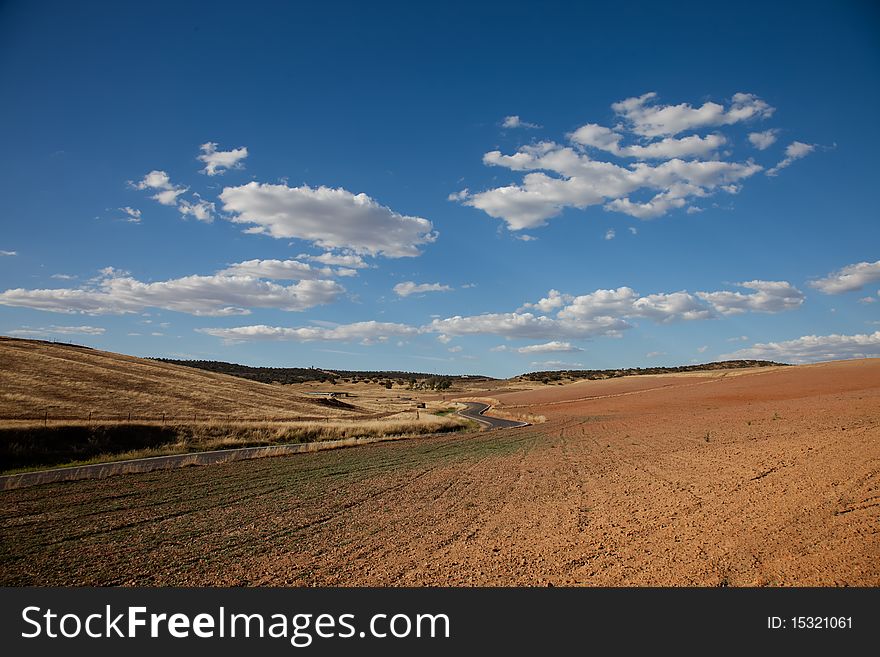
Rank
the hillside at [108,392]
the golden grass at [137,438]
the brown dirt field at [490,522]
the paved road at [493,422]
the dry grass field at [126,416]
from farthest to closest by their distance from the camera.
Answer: the paved road at [493,422], the hillside at [108,392], the dry grass field at [126,416], the golden grass at [137,438], the brown dirt field at [490,522]

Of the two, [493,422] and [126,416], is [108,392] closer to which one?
[126,416]

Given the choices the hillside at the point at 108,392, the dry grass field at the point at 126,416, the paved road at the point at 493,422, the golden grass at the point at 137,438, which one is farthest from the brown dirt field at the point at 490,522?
the paved road at the point at 493,422

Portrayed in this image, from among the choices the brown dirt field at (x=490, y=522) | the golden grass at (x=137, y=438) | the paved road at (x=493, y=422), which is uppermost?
the brown dirt field at (x=490, y=522)

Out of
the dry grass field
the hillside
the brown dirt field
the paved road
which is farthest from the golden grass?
the paved road

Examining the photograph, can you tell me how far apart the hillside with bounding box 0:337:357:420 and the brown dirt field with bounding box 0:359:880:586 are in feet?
59.8

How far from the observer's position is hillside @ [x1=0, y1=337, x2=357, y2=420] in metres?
33.2

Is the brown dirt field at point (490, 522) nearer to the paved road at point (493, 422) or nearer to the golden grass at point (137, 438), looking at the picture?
the golden grass at point (137, 438)

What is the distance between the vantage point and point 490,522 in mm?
11602

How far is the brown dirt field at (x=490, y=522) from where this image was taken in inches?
320

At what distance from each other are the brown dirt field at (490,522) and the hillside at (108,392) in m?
18.2

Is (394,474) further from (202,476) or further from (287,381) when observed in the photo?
(287,381)

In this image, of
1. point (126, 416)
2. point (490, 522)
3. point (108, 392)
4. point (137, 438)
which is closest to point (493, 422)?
point (126, 416)

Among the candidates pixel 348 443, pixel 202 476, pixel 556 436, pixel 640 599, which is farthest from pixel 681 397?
pixel 640 599

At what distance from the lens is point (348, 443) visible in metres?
33.3
